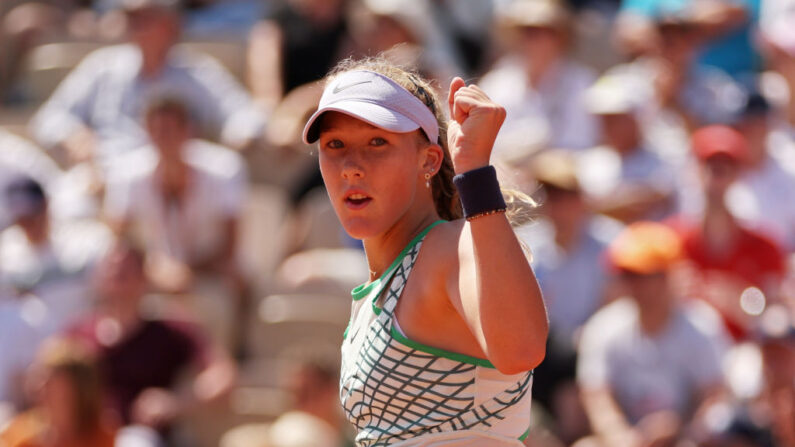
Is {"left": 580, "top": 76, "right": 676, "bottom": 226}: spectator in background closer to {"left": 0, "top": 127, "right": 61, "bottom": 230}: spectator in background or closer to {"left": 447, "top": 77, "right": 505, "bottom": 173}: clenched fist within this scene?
{"left": 0, "top": 127, "right": 61, "bottom": 230}: spectator in background

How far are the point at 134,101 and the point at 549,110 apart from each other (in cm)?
280

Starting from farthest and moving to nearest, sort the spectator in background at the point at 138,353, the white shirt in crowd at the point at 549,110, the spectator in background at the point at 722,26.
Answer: the spectator in background at the point at 722,26 → the white shirt in crowd at the point at 549,110 → the spectator in background at the point at 138,353

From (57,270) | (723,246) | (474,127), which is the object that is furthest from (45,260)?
(474,127)

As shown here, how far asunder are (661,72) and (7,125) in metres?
4.81

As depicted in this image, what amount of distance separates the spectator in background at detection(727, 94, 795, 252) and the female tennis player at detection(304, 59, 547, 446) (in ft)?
17.1

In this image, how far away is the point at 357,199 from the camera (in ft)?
8.33

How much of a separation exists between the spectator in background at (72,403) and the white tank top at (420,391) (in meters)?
3.82

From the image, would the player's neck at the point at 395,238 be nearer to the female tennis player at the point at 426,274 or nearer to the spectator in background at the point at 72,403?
the female tennis player at the point at 426,274

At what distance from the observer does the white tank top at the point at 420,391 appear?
2.38 m

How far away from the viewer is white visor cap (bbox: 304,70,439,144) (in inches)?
97.4

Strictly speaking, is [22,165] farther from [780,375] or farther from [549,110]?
[780,375]

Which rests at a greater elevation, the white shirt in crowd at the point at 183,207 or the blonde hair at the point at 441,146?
the blonde hair at the point at 441,146

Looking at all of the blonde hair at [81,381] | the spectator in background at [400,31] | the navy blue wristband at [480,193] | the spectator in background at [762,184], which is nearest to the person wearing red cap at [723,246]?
the spectator in background at [762,184]

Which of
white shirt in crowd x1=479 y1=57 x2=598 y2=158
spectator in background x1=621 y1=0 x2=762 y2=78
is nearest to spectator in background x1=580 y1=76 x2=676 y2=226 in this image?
white shirt in crowd x1=479 y1=57 x2=598 y2=158
